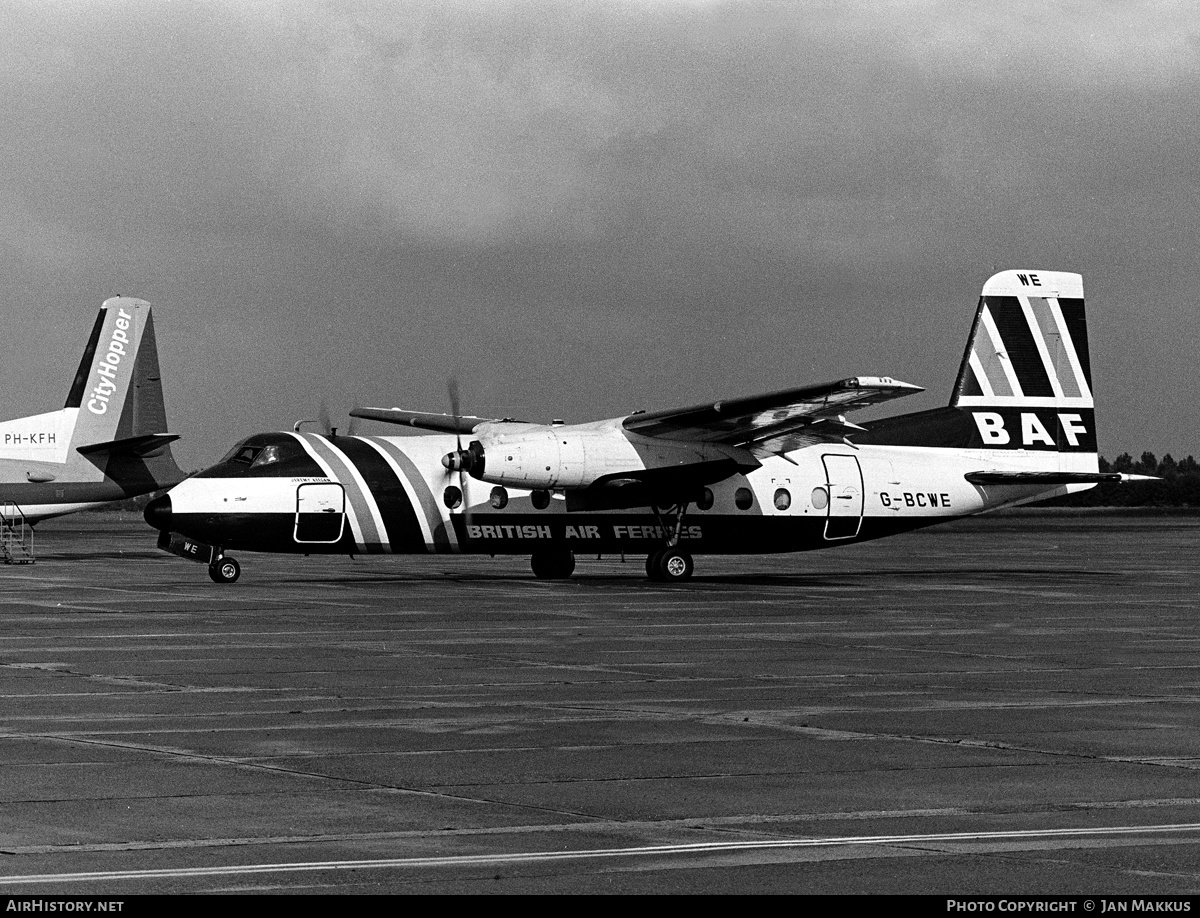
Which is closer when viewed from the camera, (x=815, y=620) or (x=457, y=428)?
(x=815, y=620)

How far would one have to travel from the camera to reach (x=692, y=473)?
33.5 meters

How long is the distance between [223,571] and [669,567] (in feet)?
29.7

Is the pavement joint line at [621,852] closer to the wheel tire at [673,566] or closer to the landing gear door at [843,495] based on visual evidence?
the wheel tire at [673,566]

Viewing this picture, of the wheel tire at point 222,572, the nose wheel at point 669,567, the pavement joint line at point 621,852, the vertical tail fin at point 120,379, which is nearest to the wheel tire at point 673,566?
the nose wheel at point 669,567

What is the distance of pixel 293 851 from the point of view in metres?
8.33

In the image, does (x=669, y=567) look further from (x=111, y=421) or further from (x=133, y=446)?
(x=111, y=421)

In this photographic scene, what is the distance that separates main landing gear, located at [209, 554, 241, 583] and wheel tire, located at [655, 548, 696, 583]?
859 cm

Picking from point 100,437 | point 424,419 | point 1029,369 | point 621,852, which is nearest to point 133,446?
point 100,437

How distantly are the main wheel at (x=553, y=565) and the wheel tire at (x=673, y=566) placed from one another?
2.24 m

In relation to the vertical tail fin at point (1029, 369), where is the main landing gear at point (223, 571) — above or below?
below

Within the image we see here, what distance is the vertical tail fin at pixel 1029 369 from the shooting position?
37.6 m
